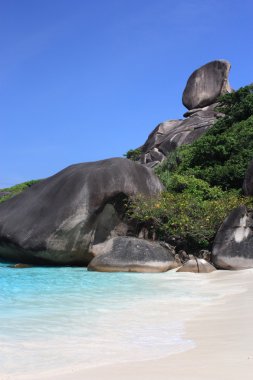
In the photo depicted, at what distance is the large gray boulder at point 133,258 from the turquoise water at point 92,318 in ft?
2.16

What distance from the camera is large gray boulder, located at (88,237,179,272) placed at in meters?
9.12

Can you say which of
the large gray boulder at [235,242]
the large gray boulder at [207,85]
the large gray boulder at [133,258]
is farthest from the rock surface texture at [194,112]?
the large gray boulder at [235,242]

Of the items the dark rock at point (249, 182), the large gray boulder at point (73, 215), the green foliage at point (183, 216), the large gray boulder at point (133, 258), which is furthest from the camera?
the dark rock at point (249, 182)

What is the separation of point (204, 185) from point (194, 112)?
15.1m

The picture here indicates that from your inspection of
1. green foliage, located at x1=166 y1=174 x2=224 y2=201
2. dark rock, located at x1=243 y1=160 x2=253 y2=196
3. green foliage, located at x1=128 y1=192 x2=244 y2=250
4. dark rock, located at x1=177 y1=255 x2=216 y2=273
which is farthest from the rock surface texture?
dark rock, located at x1=177 y1=255 x2=216 y2=273

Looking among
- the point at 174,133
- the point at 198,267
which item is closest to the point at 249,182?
the point at 198,267

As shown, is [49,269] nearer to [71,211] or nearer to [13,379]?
[71,211]

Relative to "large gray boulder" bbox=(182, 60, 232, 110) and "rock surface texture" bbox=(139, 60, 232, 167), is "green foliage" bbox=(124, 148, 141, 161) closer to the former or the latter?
"rock surface texture" bbox=(139, 60, 232, 167)

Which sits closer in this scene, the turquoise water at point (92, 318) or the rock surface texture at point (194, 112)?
the turquoise water at point (92, 318)

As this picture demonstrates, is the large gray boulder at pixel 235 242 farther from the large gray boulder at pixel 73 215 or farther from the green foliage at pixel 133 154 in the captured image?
the green foliage at pixel 133 154

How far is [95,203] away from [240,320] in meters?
6.35

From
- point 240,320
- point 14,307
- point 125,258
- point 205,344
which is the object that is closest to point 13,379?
point 205,344

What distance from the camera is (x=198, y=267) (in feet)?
28.8

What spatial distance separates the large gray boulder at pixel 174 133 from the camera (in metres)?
23.2
